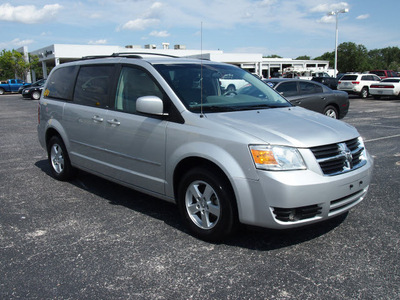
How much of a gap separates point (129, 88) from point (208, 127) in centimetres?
140

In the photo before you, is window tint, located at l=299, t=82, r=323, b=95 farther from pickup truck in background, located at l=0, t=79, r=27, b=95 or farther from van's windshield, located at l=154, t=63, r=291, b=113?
pickup truck in background, located at l=0, t=79, r=27, b=95

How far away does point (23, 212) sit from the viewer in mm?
4684

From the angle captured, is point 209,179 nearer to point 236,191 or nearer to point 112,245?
point 236,191

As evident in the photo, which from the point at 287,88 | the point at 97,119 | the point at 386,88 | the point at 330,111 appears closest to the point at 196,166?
the point at 97,119

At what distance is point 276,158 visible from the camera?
3.30 meters

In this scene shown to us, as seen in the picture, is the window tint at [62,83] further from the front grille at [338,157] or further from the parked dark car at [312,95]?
the parked dark car at [312,95]

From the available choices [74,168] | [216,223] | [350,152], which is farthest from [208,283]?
[74,168]

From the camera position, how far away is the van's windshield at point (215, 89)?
4.09 meters

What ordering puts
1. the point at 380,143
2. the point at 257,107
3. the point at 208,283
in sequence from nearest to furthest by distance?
1. the point at 208,283
2. the point at 257,107
3. the point at 380,143

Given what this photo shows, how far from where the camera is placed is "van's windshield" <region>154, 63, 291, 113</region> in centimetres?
409

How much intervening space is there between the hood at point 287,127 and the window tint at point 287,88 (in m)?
7.85

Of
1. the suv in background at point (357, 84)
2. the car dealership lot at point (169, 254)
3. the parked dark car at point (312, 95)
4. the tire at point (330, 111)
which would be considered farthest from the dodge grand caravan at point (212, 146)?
the suv in background at point (357, 84)

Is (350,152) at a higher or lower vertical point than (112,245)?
higher

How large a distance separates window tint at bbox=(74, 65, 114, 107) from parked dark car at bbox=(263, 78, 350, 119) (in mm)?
7286
